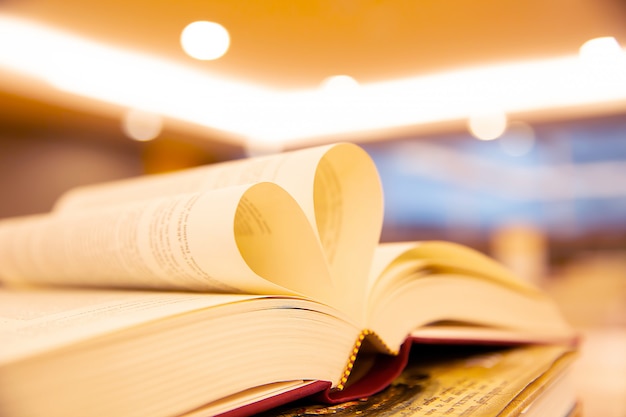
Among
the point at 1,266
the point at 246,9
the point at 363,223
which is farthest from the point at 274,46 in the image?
the point at 363,223

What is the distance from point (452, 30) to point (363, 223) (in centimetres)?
108

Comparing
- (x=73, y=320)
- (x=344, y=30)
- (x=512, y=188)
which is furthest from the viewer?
(x=512, y=188)

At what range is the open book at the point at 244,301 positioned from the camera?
21 cm

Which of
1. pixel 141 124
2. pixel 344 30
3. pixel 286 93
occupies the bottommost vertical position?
pixel 344 30

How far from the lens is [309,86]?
1.63 m

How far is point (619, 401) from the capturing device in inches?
16.4

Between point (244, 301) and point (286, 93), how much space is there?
59.1 inches

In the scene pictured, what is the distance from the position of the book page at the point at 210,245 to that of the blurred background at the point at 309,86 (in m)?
0.26

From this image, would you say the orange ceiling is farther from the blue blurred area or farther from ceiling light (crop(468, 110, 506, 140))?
the blue blurred area

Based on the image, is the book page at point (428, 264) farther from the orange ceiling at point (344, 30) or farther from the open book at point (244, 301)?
the orange ceiling at point (344, 30)

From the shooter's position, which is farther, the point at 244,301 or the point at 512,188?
the point at 512,188

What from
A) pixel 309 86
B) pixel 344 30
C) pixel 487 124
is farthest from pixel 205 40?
pixel 487 124

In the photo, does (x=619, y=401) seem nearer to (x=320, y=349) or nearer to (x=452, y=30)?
(x=320, y=349)

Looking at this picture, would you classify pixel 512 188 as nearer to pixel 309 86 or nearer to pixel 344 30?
pixel 309 86
